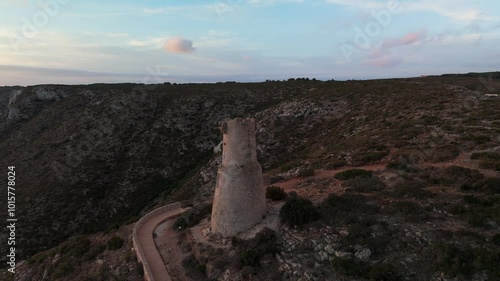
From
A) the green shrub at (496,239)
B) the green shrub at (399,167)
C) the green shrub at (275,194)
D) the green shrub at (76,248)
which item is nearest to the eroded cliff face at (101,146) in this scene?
the green shrub at (76,248)

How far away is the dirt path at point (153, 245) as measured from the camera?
713 inches

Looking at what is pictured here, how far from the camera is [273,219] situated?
19.2 meters

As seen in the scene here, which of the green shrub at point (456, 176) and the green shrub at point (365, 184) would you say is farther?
the green shrub at point (365, 184)

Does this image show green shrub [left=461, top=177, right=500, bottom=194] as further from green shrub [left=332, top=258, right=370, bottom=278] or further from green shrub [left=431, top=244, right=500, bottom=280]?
green shrub [left=332, top=258, right=370, bottom=278]

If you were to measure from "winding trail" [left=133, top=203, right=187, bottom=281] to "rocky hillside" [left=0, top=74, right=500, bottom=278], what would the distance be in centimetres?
549

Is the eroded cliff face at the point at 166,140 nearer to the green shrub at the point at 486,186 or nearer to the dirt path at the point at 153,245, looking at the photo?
the green shrub at the point at 486,186

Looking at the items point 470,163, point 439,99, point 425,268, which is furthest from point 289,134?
point 425,268

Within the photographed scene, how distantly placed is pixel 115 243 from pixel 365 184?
15.8 m

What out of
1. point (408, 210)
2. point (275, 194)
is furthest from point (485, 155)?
point (275, 194)

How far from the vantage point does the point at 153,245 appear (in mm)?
21359

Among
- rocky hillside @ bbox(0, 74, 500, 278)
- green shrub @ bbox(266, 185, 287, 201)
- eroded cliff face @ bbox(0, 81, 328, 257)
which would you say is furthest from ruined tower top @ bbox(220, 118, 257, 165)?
eroded cliff face @ bbox(0, 81, 328, 257)

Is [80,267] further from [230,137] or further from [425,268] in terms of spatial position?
[425,268]

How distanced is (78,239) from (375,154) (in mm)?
22578

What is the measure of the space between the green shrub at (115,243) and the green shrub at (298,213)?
418 inches
